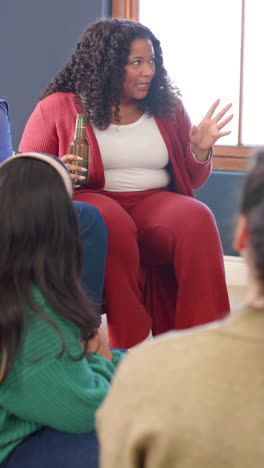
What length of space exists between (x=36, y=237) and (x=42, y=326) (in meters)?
0.17

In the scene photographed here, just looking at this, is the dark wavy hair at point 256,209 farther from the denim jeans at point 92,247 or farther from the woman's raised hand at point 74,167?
the woman's raised hand at point 74,167

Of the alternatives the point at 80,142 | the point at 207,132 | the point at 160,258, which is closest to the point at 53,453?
the point at 160,258

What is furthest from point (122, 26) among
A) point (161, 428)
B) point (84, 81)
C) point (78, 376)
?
point (161, 428)

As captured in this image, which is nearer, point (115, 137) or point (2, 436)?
point (2, 436)

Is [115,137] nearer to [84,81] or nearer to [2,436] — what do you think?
[84,81]

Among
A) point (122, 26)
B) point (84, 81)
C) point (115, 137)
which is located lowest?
point (115, 137)

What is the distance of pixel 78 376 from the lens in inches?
53.4

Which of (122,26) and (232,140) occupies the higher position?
(122,26)

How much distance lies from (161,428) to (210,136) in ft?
6.14

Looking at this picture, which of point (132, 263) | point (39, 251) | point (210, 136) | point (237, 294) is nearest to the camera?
point (39, 251)

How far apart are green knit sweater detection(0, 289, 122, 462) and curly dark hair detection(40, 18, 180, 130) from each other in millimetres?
1334

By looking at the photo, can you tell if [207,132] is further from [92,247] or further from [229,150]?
[229,150]

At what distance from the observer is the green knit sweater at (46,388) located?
129 centimetres

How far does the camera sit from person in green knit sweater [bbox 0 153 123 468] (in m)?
1.29
